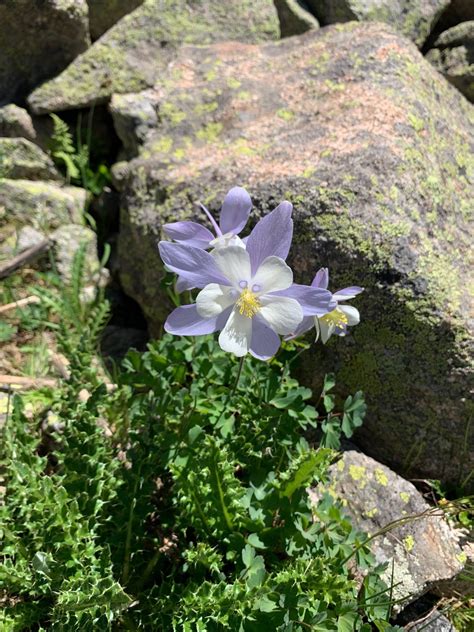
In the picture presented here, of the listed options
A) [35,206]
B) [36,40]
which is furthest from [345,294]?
[36,40]

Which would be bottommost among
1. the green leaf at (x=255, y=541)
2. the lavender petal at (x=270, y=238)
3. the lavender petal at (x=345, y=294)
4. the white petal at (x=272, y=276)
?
the green leaf at (x=255, y=541)

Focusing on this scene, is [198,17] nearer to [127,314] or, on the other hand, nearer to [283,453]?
[127,314]

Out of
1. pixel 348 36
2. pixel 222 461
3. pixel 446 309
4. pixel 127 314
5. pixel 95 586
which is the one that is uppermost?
pixel 348 36

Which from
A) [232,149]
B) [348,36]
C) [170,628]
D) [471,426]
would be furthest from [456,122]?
[170,628]

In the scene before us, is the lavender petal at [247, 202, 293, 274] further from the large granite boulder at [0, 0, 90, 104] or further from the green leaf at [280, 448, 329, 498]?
the large granite boulder at [0, 0, 90, 104]

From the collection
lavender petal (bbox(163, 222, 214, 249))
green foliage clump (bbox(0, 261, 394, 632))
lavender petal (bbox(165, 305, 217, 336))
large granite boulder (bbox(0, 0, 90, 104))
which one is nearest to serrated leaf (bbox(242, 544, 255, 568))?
green foliage clump (bbox(0, 261, 394, 632))

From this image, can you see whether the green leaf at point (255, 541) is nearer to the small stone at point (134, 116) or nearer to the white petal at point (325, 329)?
the white petal at point (325, 329)

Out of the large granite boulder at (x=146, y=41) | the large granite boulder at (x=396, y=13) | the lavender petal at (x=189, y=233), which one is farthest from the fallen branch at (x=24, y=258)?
the large granite boulder at (x=396, y=13)
